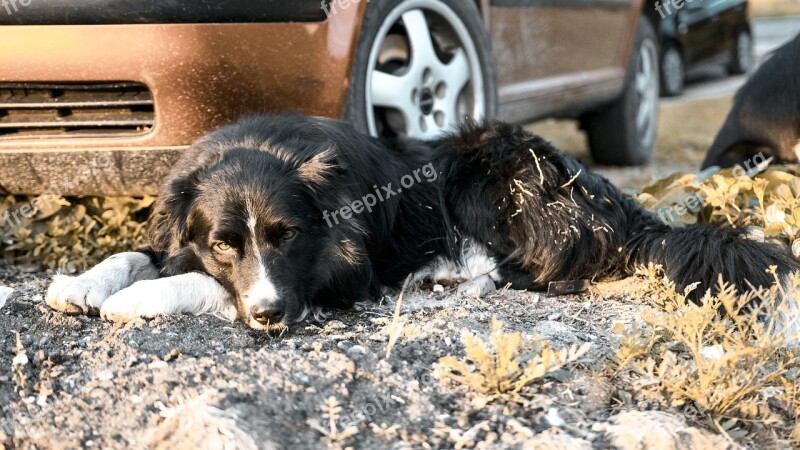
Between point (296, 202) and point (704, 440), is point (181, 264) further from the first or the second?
point (704, 440)

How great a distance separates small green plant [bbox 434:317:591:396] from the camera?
2641 millimetres

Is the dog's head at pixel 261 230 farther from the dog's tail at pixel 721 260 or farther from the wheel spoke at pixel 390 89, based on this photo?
the dog's tail at pixel 721 260

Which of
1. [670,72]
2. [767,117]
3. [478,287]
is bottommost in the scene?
[670,72]

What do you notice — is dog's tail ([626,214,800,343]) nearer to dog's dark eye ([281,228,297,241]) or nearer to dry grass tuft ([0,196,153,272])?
dog's dark eye ([281,228,297,241])

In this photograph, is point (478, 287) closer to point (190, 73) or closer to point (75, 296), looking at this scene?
point (190, 73)

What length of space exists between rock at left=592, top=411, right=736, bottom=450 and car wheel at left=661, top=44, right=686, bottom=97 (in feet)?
44.7

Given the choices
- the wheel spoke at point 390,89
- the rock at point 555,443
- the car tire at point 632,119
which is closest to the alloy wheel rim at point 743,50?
the car tire at point 632,119

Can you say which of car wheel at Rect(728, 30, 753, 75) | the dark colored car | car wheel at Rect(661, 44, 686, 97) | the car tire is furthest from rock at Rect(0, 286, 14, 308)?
car wheel at Rect(728, 30, 753, 75)

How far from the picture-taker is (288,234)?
3525 mm

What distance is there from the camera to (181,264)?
3.71 meters

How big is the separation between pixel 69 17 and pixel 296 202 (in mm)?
1313

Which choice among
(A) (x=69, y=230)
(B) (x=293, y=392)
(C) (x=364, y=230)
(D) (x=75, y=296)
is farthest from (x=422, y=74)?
(B) (x=293, y=392)

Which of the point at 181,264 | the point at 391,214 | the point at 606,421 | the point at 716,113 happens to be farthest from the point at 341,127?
the point at 716,113

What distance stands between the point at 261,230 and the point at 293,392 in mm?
935
